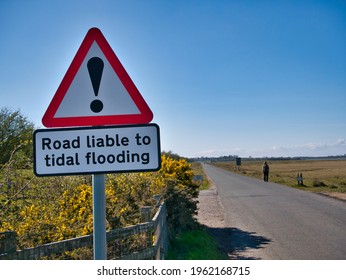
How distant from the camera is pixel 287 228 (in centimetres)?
1221

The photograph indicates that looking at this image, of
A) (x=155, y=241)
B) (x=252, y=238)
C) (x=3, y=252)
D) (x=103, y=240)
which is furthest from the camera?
(x=252, y=238)

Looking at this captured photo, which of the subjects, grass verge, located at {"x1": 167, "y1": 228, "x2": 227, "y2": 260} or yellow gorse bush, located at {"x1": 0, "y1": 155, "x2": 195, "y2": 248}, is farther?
grass verge, located at {"x1": 167, "y1": 228, "x2": 227, "y2": 260}

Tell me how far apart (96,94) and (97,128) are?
207mm

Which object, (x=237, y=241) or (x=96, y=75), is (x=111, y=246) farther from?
(x=237, y=241)

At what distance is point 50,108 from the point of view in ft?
8.14

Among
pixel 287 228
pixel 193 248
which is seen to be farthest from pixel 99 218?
pixel 287 228

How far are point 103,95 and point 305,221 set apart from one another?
12151 mm

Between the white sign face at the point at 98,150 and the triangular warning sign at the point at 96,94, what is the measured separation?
81 millimetres

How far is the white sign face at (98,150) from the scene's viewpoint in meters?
2.33

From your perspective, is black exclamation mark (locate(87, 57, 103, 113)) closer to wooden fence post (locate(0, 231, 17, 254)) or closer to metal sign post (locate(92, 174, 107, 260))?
metal sign post (locate(92, 174, 107, 260))

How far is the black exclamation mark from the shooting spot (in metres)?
2.42

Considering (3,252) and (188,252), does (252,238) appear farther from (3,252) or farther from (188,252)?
(3,252)

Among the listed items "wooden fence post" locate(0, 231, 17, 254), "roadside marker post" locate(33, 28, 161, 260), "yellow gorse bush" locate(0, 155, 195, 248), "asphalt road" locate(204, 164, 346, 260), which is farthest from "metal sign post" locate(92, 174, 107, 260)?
"asphalt road" locate(204, 164, 346, 260)
